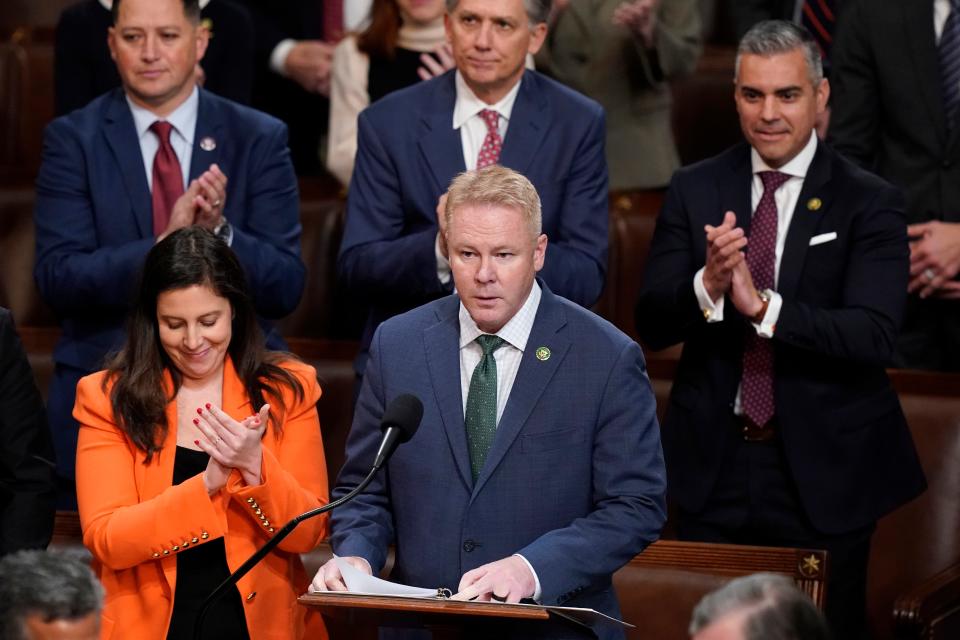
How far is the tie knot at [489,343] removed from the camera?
10.4ft

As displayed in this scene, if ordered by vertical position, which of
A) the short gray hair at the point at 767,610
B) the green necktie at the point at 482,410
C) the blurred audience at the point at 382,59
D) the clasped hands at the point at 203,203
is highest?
the blurred audience at the point at 382,59

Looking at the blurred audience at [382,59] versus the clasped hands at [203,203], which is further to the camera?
the blurred audience at [382,59]

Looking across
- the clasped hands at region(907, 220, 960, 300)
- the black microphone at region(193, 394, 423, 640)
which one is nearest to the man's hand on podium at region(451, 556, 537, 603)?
the black microphone at region(193, 394, 423, 640)

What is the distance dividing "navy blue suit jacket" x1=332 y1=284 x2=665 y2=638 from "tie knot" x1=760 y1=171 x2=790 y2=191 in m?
1.06

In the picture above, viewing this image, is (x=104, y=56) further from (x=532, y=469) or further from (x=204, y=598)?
(x=532, y=469)

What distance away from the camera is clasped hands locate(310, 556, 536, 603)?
2.84 metres

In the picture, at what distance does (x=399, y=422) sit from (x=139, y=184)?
5.11 feet

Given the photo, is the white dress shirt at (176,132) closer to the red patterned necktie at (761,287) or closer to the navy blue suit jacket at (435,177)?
the navy blue suit jacket at (435,177)

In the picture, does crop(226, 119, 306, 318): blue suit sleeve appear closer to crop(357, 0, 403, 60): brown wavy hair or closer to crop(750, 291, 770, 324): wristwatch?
crop(357, 0, 403, 60): brown wavy hair

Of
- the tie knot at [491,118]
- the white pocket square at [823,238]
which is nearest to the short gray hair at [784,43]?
the white pocket square at [823,238]

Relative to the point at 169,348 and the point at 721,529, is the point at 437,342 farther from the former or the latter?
the point at 721,529

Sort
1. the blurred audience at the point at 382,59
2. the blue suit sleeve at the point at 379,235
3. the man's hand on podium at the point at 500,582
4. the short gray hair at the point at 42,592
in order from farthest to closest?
the blurred audience at the point at 382,59
the blue suit sleeve at the point at 379,235
the man's hand on podium at the point at 500,582
the short gray hair at the point at 42,592

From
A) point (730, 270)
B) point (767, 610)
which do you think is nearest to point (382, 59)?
point (730, 270)

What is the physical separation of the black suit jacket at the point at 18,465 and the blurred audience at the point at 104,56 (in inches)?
60.8
